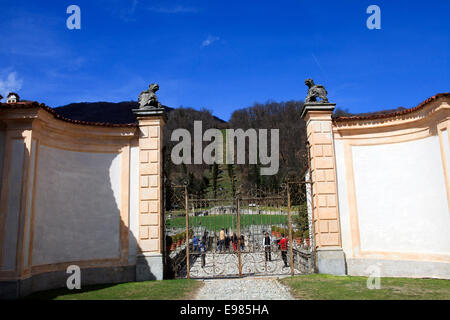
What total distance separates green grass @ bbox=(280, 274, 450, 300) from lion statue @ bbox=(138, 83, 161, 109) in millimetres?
6485

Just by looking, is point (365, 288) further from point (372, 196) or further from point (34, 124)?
point (34, 124)

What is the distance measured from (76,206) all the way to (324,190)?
289 inches

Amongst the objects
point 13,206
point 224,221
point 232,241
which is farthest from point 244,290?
point 13,206

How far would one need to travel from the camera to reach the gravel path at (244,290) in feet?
23.3

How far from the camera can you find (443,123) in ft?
27.7

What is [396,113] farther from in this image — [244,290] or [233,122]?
[233,122]

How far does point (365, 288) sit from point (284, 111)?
316 ft

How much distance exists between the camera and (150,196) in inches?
376

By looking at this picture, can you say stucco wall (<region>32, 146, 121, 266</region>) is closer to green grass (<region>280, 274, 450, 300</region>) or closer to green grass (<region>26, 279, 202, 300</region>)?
green grass (<region>26, 279, 202, 300</region>)

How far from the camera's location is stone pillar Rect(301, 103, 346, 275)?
9273 millimetres

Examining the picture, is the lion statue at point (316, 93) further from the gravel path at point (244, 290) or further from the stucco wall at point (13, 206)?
the stucco wall at point (13, 206)

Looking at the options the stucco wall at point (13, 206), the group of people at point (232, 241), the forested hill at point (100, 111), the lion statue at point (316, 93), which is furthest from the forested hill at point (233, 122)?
the stucco wall at point (13, 206)
